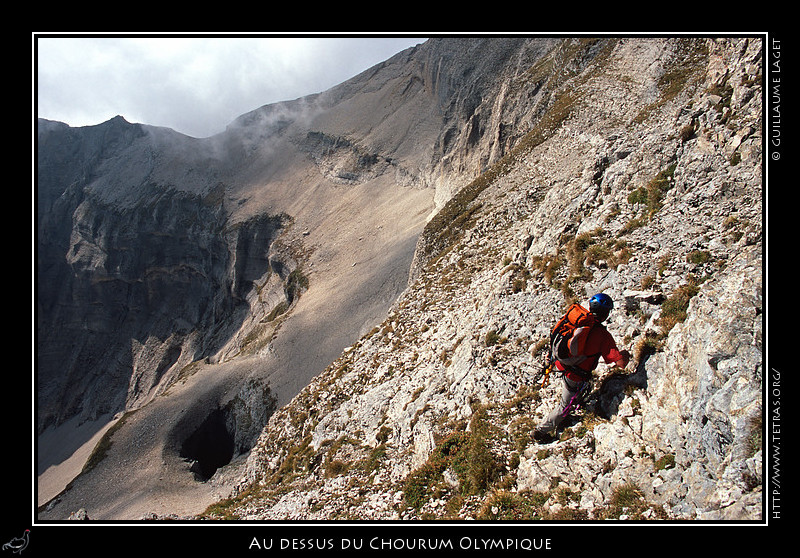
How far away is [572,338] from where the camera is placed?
7.57m

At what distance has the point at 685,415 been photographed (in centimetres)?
658

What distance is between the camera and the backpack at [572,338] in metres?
7.52

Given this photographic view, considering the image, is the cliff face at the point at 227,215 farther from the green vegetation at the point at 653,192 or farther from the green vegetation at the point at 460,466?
the green vegetation at the point at 460,466

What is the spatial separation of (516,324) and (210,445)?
35705 mm

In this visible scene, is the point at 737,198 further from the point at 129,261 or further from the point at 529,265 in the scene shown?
the point at 129,261

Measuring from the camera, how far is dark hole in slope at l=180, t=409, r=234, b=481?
1403 inches

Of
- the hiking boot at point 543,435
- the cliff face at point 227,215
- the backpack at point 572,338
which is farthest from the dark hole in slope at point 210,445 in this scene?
the backpack at point 572,338

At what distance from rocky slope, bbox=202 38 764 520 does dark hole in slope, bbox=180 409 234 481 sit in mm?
15944

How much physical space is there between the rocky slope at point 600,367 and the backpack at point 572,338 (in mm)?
1355

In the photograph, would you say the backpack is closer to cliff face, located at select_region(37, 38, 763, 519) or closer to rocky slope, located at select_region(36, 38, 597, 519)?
cliff face, located at select_region(37, 38, 763, 519)

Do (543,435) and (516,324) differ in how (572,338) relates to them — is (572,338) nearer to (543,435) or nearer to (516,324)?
(543,435)
